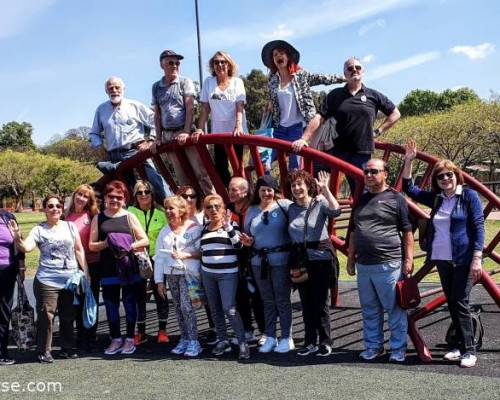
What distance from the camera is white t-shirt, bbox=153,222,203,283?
475cm

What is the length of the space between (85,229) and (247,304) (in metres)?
1.62

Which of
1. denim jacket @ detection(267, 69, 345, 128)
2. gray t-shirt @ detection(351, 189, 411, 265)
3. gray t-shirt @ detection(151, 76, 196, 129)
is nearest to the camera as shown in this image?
gray t-shirt @ detection(351, 189, 411, 265)

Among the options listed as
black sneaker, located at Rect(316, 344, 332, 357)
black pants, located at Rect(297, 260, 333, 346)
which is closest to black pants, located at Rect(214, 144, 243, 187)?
black pants, located at Rect(297, 260, 333, 346)

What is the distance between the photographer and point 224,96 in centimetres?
545

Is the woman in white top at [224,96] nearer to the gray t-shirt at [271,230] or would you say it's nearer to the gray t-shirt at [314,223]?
the gray t-shirt at [271,230]

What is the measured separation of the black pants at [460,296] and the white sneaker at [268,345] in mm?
1471

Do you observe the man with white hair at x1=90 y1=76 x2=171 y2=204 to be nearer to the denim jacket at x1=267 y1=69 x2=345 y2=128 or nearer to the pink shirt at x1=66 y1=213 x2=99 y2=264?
the pink shirt at x1=66 y1=213 x2=99 y2=264

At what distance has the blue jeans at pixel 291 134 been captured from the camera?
5566 millimetres

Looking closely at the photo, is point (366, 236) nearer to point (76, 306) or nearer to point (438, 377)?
point (438, 377)

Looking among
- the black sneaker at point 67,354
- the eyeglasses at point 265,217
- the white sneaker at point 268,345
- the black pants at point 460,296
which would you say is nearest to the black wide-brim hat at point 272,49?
the eyeglasses at point 265,217

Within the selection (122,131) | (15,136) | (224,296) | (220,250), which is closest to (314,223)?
(220,250)

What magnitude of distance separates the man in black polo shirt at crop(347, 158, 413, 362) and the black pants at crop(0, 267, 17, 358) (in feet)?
9.25

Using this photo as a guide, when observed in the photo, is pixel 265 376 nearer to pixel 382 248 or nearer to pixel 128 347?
pixel 382 248

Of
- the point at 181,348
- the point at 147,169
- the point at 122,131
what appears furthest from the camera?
the point at 147,169
